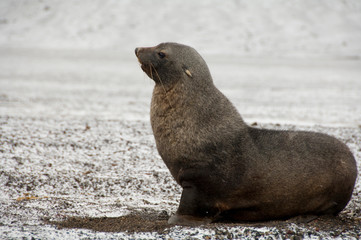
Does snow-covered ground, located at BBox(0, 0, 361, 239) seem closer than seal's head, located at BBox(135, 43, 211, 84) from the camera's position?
No

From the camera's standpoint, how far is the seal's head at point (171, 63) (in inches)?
189

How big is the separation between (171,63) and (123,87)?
424 inches

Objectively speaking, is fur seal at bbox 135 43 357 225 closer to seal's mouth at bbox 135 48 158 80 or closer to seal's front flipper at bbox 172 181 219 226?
seal's front flipper at bbox 172 181 219 226

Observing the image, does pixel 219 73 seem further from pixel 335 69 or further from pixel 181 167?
pixel 181 167

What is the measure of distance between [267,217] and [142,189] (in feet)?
6.06

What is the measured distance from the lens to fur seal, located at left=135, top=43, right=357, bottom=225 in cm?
444

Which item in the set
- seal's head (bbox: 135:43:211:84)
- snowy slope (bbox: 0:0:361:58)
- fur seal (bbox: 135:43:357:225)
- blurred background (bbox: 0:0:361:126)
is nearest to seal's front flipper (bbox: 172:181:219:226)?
fur seal (bbox: 135:43:357:225)

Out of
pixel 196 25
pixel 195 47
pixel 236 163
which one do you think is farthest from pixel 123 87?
pixel 196 25

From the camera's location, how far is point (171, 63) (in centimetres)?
483

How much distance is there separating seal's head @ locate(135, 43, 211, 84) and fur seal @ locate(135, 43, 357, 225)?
0.03 meters

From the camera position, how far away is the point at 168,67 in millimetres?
4836

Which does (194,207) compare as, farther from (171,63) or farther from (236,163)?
(171,63)

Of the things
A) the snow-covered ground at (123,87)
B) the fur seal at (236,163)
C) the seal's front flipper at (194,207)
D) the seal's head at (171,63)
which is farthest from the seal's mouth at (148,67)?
the snow-covered ground at (123,87)

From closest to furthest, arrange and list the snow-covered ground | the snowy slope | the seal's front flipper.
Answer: the seal's front flipper, the snow-covered ground, the snowy slope
